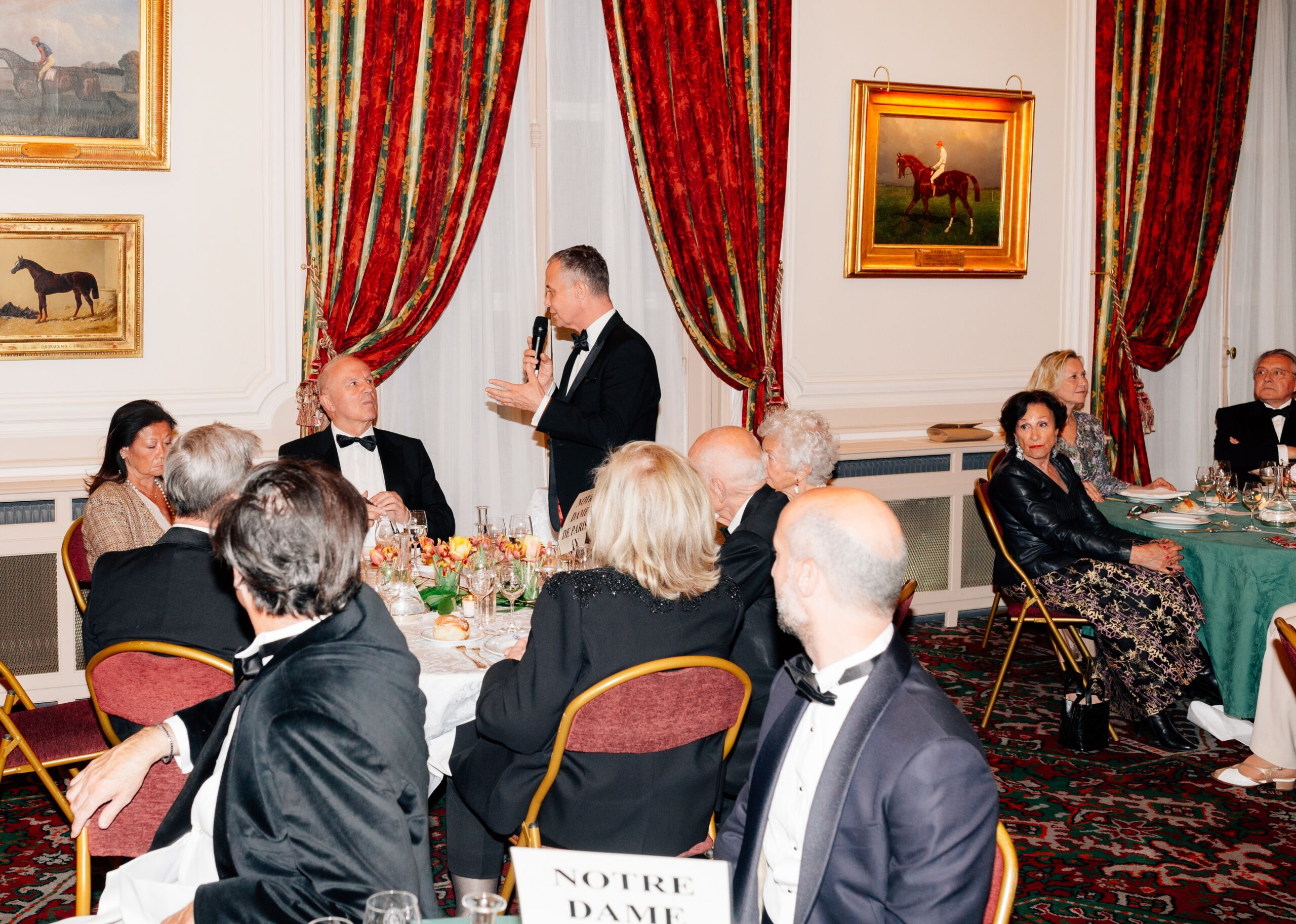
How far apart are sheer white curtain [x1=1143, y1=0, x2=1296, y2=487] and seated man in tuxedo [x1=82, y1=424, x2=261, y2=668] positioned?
21.4 feet

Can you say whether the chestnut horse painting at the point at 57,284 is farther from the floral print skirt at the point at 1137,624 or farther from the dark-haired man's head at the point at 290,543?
the floral print skirt at the point at 1137,624

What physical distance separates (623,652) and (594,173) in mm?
4141

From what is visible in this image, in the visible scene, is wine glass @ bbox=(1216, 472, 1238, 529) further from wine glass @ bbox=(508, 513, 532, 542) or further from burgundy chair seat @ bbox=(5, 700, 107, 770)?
burgundy chair seat @ bbox=(5, 700, 107, 770)

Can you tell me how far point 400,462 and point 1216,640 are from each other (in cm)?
345

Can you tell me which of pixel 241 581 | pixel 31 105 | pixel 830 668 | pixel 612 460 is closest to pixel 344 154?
pixel 31 105

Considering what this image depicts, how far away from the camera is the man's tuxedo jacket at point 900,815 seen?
5.64 feet

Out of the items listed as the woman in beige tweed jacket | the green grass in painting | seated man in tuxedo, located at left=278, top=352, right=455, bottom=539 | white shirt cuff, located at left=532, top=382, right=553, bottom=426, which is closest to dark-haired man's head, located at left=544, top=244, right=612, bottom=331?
white shirt cuff, located at left=532, top=382, right=553, bottom=426

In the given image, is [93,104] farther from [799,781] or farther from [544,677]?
[799,781]

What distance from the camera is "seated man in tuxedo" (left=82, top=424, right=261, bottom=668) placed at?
2.90 m

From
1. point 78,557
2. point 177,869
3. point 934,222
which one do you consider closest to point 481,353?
point 78,557

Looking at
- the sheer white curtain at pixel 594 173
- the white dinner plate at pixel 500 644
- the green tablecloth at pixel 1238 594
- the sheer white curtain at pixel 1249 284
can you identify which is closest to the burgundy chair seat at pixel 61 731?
the white dinner plate at pixel 500 644

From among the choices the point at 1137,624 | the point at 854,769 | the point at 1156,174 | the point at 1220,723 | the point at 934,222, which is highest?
the point at 1156,174

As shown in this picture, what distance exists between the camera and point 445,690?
294 centimetres

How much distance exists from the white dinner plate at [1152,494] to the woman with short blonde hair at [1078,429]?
0.06m
